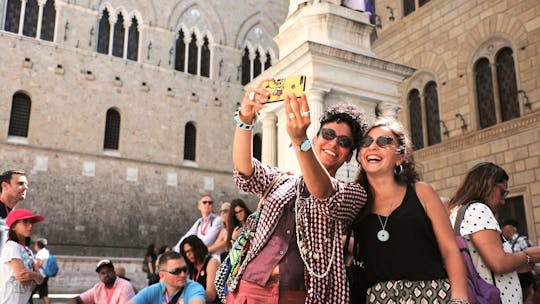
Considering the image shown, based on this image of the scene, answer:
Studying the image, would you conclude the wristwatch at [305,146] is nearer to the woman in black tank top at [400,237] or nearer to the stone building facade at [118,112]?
the woman in black tank top at [400,237]

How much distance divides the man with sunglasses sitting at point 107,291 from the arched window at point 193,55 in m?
15.0

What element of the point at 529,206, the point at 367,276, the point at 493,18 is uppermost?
the point at 493,18

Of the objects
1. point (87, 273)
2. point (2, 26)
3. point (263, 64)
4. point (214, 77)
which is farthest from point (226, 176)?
point (2, 26)

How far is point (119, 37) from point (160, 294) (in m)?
16.2

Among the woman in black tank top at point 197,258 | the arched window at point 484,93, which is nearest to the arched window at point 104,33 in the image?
the arched window at point 484,93

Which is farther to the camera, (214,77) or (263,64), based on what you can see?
(263,64)

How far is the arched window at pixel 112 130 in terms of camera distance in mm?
17328

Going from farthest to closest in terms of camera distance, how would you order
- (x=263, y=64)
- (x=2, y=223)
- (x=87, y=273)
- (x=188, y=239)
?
(x=263, y=64), (x=87, y=273), (x=188, y=239), (x=2, y=223)

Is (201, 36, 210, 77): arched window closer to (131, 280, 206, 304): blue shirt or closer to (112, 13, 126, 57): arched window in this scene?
(112, 13, 126, 57): arched window

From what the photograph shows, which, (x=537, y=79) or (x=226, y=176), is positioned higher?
(x=537, y=79)

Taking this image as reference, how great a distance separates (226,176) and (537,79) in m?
11.5

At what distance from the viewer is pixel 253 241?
189cm

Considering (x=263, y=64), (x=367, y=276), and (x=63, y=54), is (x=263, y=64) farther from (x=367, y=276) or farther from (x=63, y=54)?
(x=367, y=276)

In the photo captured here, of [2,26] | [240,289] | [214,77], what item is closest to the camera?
[240,289]
